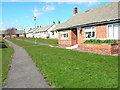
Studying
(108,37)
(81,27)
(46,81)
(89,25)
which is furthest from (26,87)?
(81,27)

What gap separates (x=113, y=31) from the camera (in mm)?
13477

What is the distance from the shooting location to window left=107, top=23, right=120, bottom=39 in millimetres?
13178

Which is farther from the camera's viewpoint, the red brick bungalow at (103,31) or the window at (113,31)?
the window at (113,31)

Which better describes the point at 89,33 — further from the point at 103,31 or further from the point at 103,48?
the point at 103,48

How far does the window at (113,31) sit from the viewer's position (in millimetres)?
13178

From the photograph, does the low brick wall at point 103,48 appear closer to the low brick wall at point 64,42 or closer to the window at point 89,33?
the window at point 89,33

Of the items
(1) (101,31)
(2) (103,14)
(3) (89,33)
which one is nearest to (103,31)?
(1) (101,31)

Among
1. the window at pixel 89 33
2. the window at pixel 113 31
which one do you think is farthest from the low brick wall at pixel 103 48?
the window at pixel 89 33

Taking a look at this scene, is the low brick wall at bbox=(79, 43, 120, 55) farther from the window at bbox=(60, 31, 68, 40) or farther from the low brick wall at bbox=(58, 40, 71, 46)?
the window at bbox=(60, 31, 68, 40)

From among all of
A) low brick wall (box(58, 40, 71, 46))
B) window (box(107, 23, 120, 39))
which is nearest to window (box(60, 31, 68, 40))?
low brick wall (box(58, 40, 71, 46))

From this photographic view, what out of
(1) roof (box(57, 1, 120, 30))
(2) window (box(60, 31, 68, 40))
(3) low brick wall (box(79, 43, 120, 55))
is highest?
(1) roof (box(57, 1, 120, 30))

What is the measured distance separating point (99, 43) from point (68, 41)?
8.65m

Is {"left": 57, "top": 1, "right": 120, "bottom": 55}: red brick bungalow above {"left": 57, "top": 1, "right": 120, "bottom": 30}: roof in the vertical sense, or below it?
below

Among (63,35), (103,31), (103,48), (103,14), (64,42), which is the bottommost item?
(103,48)
